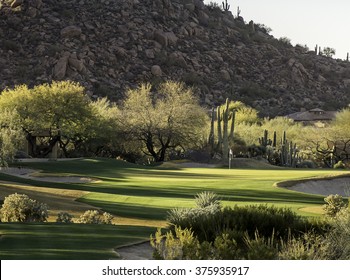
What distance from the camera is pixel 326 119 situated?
116312mm

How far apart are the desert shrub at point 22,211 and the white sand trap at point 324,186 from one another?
61.0 feet

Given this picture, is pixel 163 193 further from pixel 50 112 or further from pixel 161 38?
pixel 161 38

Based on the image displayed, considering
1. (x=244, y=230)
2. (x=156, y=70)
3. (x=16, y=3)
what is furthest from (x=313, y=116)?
(x=244, y=230)

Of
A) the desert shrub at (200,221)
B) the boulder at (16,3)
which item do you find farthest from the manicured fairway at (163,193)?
the boulder at (16,3)

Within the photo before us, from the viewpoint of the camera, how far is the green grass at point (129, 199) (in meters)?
17.9

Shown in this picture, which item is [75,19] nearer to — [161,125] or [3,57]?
[3,57]

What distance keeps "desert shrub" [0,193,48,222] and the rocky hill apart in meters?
81.8

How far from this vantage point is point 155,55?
125m

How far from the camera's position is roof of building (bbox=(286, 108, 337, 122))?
4523 inches

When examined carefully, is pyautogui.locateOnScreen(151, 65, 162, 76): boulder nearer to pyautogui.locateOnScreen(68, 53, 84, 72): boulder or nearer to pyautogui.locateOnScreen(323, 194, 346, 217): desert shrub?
pyautogui.locateOnScreen(68, 53, 84, 72): boulder

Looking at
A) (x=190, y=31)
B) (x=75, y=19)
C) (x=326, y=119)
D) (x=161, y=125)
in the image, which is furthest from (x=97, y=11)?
(x=161, y=125)

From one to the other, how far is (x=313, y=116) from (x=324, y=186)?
74.1 meters

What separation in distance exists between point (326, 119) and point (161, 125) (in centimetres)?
4281

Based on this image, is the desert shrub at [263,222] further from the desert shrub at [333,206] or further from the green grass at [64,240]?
the desert shrub at [333,206]
